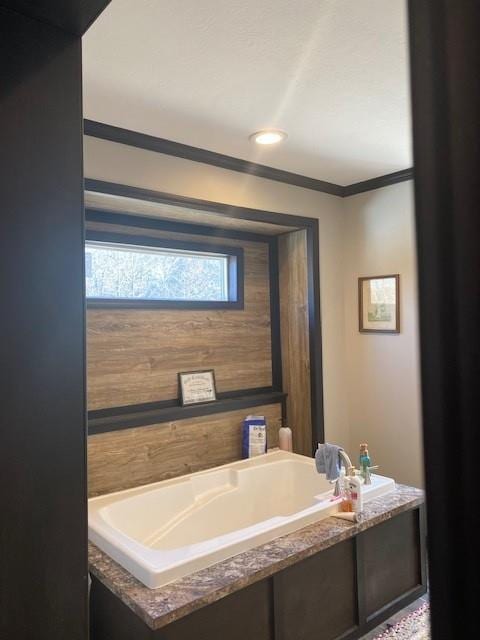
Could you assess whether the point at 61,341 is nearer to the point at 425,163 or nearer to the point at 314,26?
the point at 425,163

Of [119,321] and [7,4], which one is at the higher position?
[7,4]

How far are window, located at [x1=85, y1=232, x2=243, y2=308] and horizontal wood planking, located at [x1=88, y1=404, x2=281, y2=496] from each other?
29.7 inches

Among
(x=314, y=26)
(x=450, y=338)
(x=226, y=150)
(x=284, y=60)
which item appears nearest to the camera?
(x=450, y=338)

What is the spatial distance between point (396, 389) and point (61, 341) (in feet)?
8.60

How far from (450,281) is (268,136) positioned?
90.1 inches

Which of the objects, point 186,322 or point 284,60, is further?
point 186,322

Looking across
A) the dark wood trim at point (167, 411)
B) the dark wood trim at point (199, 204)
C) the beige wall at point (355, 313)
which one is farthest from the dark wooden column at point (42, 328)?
the beige wall at point (355, 313)

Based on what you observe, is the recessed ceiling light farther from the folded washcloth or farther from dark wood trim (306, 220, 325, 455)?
the folded washcloth

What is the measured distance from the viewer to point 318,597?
6.74 ft

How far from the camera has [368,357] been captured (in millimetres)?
3369

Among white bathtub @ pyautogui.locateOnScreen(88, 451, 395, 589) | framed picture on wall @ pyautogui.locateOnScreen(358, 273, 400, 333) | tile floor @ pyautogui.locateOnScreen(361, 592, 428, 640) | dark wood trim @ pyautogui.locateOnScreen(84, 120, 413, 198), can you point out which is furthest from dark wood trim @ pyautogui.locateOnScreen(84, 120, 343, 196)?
tile floor @ pyautogui.locateOnScreen(361, 592, 428, 640)

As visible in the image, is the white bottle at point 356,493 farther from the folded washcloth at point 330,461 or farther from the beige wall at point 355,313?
the beige wall at point 355,313

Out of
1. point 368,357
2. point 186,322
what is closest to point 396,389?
point 368,357

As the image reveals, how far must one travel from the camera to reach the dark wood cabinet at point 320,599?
171 centimetres
